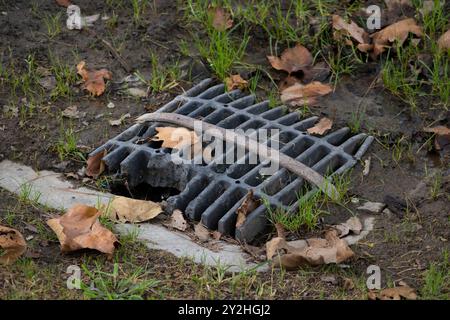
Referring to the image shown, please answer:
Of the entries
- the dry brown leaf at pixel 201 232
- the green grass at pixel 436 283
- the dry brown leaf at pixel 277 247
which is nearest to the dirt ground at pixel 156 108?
the green grass at pixel 436 283

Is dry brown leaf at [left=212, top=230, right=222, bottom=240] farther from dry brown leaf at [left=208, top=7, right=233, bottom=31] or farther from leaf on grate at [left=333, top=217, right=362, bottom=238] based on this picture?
dry brown leaf at [left=208, top=7, right=233, bottom=31]

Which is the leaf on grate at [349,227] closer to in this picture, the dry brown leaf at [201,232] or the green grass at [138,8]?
the dry brown leaf at [201,232]

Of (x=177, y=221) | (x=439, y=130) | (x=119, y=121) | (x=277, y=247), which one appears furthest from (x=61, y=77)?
(x=439, y=130)

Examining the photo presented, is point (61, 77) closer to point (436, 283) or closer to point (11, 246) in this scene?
point (11, 246)

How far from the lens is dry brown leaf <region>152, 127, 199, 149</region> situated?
342 centimetres

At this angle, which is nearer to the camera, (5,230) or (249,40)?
(5,230)

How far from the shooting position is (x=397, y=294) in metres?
2.62

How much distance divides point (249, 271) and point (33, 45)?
193cm

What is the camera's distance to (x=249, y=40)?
13.1ft

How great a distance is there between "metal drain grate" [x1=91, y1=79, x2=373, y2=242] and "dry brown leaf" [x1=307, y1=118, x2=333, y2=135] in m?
0.03

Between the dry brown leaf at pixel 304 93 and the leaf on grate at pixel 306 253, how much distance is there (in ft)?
3.20

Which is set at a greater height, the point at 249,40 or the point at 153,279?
the point at 249,40
